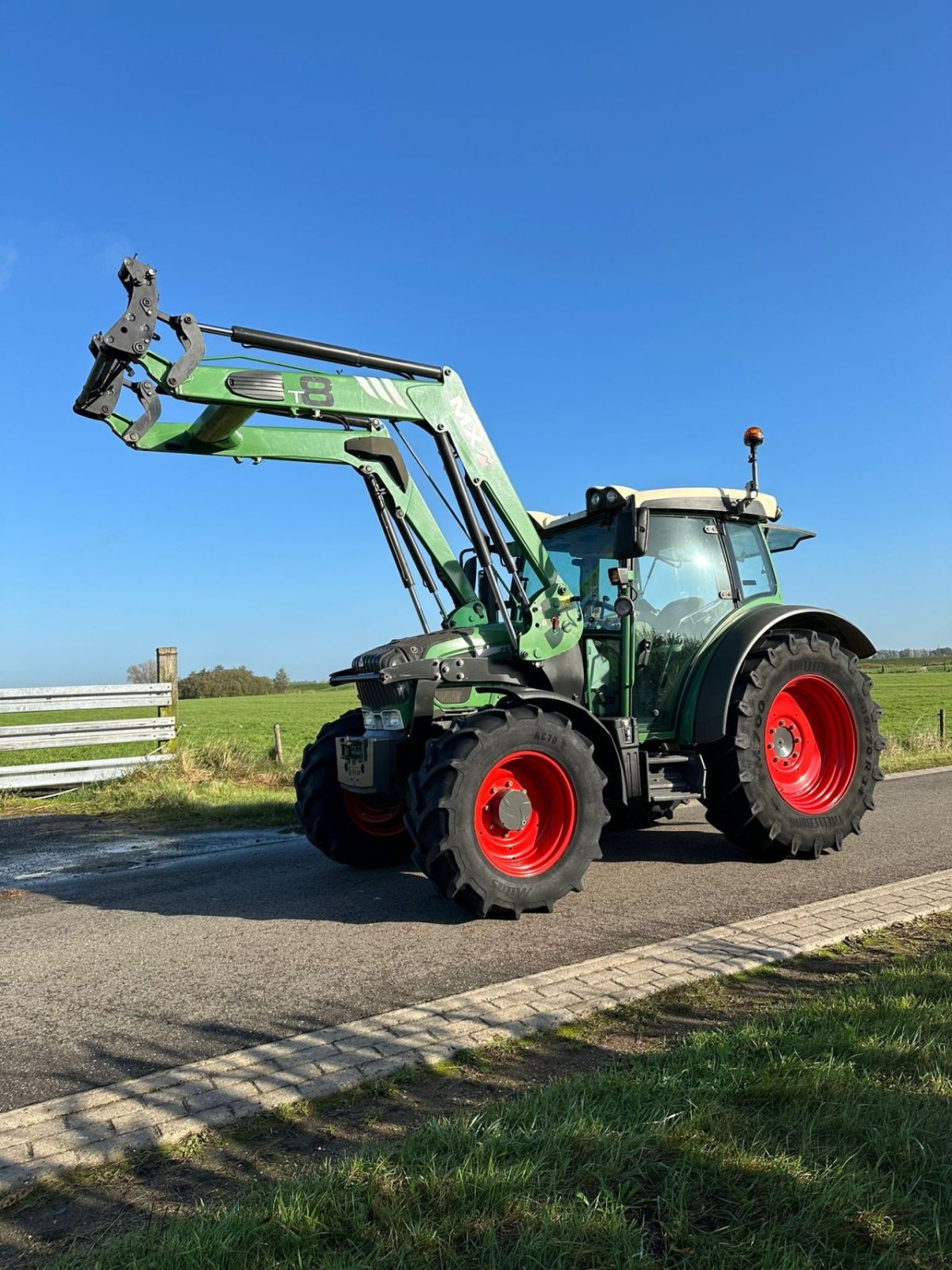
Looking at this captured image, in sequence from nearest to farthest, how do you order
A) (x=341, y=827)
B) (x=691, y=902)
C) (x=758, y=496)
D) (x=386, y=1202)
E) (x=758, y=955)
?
(x=386, y=1202) < (x=758, y=955) < (x=691, y=902) < (x=341, y=827) < (x=758, y=496)

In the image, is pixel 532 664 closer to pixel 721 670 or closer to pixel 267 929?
pixel 721 670

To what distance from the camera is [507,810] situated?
16.6 feet

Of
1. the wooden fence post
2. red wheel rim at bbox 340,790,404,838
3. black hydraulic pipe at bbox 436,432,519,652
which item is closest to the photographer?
black hydraulic pipe at bbox 436,432,519,652

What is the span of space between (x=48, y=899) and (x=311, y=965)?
8.02 feet

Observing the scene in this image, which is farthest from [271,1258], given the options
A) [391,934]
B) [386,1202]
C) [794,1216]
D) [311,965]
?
[391,934]

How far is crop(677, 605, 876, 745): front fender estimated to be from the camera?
604cm

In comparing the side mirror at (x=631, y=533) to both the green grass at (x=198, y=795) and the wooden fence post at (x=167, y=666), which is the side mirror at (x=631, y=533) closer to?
the green grass at (x=198, y=795)

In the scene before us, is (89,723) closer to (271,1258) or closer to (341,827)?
(341,827)

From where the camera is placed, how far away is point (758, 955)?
162 inches

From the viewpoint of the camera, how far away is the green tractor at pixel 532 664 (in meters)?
4.92

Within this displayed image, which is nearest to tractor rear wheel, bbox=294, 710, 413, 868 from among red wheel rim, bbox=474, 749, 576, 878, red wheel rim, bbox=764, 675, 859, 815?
red wheel rim, bbox=474, 749, 576, 878

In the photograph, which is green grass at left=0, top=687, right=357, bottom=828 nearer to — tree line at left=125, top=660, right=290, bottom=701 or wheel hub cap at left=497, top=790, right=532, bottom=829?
wheel hub cap at left=497, top=790, right=532, bottom=829

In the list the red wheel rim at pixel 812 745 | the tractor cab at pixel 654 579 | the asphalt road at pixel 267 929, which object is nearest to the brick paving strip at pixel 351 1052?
the asphalt road at pixel 267 929

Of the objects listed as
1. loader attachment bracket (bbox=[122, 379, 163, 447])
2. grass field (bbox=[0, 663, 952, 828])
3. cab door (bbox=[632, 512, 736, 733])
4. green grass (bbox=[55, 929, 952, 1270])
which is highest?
loader attachment bracket (bbox=[122, 379, 163, 447])
